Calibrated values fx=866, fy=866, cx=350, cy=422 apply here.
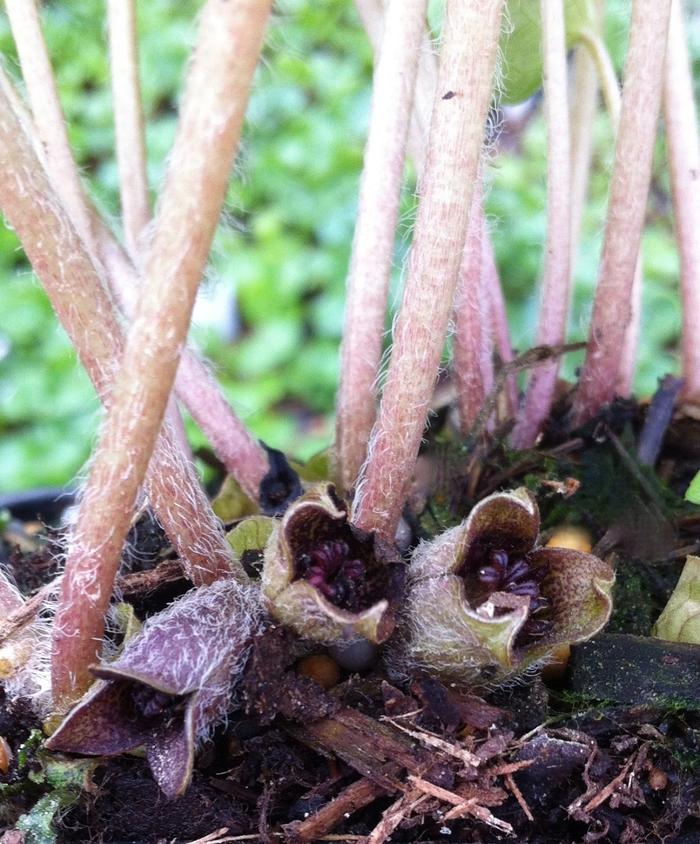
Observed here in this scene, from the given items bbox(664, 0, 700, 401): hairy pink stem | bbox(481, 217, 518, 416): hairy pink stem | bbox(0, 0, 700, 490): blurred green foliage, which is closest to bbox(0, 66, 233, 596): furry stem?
bbox(481, 217, 518, 416): hairy pink stem

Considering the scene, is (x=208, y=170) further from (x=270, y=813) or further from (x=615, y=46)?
(x=615, y=46)

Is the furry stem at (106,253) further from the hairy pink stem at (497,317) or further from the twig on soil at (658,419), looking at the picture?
the twig on soil at (658,419)

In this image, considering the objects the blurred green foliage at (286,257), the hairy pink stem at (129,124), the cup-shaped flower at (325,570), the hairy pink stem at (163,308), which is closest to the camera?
the hairy pink stem at (163,308)

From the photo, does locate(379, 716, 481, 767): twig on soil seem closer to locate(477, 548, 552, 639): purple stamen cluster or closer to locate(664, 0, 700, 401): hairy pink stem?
locate(477, 548, 552, 639): purple stamen cluster

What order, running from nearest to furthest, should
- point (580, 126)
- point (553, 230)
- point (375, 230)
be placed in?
point (375, 230)
point (553, 230)
point (580, 126)

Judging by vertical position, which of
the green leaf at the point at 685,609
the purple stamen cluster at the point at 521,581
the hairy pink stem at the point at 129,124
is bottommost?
the green leaf at the point at 685,609

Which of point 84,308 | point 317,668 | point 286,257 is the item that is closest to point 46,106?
point 84,308

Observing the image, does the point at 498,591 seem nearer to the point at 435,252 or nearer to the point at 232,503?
the point at 435,252

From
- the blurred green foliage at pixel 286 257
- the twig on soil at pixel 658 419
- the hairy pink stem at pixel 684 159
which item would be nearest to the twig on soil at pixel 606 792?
the twig on soil at pixel 658 419
